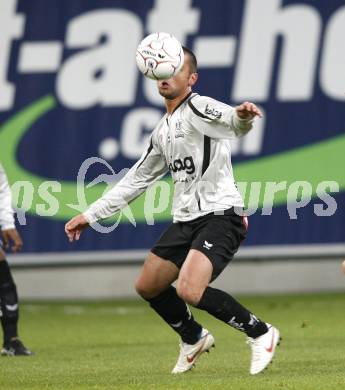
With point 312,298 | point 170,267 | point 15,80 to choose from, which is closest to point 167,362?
point 170,267

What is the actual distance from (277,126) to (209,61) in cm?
155

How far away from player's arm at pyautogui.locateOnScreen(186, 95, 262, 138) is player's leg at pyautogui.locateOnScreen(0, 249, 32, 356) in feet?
11.9

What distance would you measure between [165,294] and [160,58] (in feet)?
6.12

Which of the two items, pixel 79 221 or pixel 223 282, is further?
pixel 223 282

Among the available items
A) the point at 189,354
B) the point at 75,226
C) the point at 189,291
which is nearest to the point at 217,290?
the point at 189,291

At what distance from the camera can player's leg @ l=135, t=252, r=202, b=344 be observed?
32.7 ft

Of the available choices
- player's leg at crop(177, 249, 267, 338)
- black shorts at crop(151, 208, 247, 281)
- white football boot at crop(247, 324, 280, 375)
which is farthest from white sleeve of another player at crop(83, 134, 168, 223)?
white football boot at crop(247, 324, 280, 375)

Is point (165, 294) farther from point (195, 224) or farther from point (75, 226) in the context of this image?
point (75, 226)

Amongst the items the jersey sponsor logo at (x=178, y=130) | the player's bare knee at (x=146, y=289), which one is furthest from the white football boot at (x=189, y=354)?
the jersey sponsor logo at (x=178, y=130)

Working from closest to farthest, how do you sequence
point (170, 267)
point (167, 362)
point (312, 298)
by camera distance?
point (170, 267)
point (167, 362)
point (312, 298)

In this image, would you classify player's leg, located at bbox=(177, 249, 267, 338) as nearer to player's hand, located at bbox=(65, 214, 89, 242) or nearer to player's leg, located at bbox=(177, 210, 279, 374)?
player's leg, located at bbox=(177, 210, 279, 374)

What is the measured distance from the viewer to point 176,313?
1019 cm

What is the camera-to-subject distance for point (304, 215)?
2092 centimetres

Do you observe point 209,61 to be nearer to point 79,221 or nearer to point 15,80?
point 15,80
